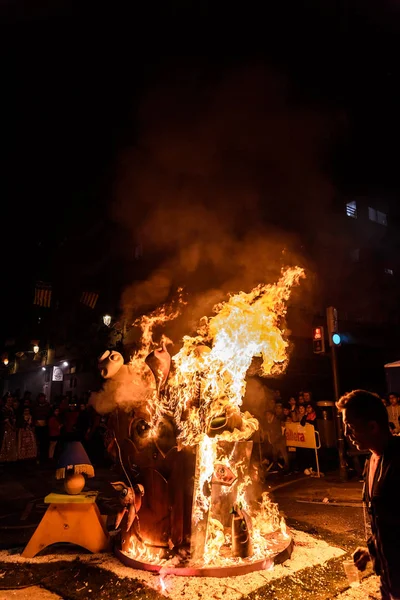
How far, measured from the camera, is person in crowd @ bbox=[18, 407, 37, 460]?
13352 millimetres

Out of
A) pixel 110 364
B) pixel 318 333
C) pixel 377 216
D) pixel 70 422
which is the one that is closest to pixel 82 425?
pixel 70 422

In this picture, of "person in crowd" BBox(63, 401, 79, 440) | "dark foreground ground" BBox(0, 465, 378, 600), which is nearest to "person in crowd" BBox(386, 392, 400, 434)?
"dark foreground ground" BBox(0, 465, 378, 600)

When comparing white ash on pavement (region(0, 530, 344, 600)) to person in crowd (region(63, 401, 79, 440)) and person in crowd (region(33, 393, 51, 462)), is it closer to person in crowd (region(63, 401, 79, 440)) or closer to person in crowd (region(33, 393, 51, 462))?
person in crowd (region(63, 401, 79, 440))

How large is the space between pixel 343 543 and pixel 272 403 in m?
6.51

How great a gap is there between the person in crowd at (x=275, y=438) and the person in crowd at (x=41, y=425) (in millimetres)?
7446

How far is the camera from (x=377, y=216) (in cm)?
2450

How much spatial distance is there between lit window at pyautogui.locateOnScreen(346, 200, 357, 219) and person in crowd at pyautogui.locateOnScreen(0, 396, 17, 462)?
19538 mm

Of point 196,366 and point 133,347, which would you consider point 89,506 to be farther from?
point 133,347

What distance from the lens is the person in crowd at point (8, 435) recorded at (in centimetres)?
1305

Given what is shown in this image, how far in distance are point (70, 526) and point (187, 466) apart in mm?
1776

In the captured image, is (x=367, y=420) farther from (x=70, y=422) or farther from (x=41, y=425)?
(x=41, y=425)

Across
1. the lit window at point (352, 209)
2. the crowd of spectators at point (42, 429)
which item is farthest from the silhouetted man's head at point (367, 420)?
the lit window at point (352, 209)

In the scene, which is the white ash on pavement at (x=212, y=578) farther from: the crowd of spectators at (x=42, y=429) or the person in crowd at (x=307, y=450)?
the crowd of spectators at (x=42, y=429)

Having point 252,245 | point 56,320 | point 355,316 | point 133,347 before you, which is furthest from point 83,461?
point 56,320
